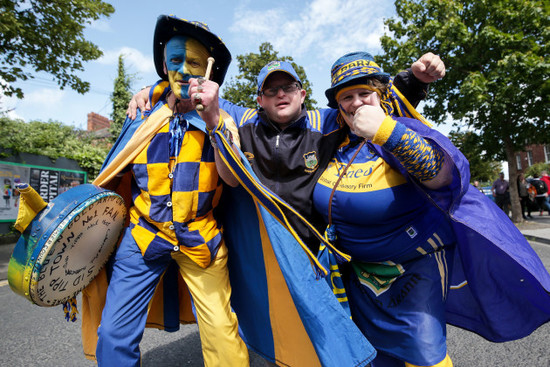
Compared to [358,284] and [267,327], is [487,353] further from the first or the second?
[267,327]

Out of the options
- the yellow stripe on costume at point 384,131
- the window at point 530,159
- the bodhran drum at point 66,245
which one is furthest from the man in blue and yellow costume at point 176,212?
the window at point 530,159

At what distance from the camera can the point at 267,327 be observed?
1933 mm

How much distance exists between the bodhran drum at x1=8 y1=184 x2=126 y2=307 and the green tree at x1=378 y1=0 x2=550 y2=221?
9120 mm

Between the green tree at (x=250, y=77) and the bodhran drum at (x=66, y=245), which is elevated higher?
the green tree at (x=250, y=77)

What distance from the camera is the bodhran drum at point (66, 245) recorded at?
1.53m

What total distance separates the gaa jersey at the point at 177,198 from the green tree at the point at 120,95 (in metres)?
18.4

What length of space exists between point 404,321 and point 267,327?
0.77 m

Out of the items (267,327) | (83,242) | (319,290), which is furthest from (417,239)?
(83,242)

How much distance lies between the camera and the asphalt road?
2.47m

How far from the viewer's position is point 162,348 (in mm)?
2904

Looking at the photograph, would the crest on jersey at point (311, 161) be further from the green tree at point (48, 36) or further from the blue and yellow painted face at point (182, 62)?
the green tree at point (48, 36)

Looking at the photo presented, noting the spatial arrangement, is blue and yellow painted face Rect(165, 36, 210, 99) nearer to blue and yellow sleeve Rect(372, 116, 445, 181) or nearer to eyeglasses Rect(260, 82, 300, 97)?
eyeglasses Rect(260, 82, 300, 97)

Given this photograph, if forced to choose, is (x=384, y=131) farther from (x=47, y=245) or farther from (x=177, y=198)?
(x=47, y=245)

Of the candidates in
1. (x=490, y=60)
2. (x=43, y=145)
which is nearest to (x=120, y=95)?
(x=43, y=145)
